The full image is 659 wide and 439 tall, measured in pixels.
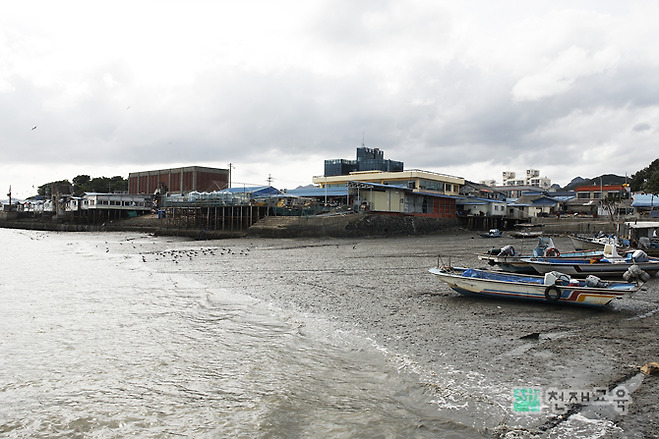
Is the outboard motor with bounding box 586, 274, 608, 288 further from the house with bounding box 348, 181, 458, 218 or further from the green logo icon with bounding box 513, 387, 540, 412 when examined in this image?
the house with bounding box 348, 181, 458, 218

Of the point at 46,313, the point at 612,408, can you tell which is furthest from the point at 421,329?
the point at 46,313

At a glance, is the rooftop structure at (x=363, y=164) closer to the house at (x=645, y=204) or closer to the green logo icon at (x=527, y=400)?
the house at (x=645, y=204)

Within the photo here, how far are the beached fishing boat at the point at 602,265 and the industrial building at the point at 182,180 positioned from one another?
74.3 m

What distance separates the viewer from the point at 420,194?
181 feet

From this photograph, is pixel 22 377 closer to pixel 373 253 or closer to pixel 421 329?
pixel 421 329

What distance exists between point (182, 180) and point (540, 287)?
82.5 m

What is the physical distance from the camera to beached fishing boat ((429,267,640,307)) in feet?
Result: 41.4

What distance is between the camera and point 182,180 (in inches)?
3428

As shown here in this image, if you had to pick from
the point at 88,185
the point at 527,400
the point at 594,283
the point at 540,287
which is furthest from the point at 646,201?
the point at 88,185

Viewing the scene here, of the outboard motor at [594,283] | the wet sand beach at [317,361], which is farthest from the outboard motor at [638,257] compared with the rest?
the outboard motor at [594,283]

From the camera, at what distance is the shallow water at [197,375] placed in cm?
637

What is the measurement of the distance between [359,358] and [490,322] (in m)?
4.53

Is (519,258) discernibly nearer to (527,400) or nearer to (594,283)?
(594,283)

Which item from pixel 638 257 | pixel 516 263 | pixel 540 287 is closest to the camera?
pixel 540 287
